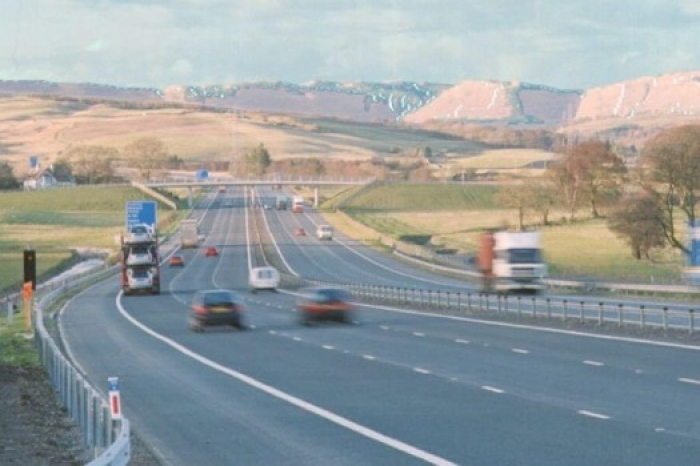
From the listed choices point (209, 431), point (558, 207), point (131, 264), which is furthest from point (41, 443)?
point (558, 207)

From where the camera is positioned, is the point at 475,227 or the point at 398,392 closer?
the point at 398,392

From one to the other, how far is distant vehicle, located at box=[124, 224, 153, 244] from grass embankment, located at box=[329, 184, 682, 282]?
806 inches

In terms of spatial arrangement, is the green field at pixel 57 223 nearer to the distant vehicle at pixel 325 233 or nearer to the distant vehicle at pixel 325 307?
the distant vehicle at pixel 325 233

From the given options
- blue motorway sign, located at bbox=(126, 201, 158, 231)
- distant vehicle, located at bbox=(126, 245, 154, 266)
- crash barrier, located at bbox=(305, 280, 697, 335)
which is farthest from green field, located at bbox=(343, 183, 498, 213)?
crash barrier, located at bbox=(305, 280, 697, 335)

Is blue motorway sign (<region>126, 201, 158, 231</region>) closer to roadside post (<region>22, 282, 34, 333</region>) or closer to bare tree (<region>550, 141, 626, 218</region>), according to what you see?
roadside post (<region>22, 282, 34, 333</region>)

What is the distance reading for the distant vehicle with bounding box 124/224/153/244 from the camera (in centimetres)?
7844

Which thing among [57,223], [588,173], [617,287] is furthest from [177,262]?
[57,223]

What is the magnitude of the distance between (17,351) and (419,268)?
62.2m

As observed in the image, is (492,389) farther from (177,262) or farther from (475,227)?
(475,227)

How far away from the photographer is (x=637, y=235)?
94.1 m

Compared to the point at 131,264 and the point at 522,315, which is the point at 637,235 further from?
the point at 522,315

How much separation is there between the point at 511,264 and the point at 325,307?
685 inches

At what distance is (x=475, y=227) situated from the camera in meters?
143

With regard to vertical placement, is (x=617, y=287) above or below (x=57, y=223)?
above
